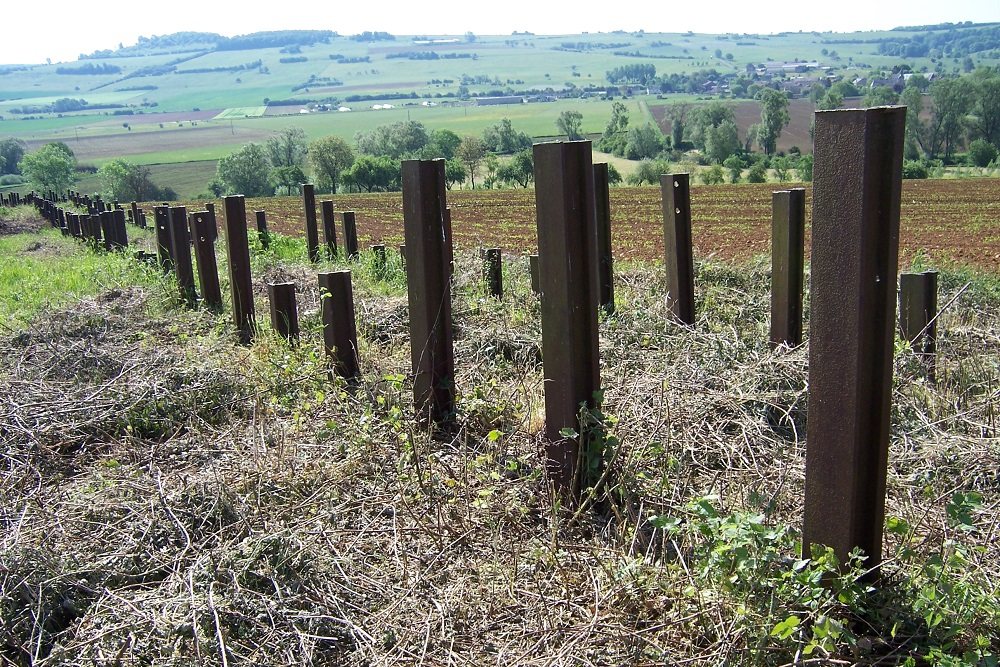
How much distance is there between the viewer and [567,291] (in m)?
3.35

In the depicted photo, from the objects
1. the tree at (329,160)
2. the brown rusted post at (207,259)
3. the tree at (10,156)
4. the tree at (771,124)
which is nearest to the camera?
the brown rusted post at (207,259)

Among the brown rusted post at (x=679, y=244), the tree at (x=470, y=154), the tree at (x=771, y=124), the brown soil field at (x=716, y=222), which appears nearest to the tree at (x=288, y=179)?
the tree at (x=470, y=154)

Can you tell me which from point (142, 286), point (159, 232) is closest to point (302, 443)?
point (142, 286)

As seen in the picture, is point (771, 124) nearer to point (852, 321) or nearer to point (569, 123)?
point (569, 123)

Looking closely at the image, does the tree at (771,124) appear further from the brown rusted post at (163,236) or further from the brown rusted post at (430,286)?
the brown rusted post at (430,286)

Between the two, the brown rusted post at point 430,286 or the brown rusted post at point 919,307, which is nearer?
the brown rusted post at point 430,286

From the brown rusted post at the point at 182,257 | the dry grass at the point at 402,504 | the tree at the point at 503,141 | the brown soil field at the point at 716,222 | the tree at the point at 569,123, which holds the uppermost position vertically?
the tree at the point at 569,123

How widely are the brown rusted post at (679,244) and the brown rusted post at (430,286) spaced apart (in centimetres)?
204

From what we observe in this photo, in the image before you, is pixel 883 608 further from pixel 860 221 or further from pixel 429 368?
pixel 429 368

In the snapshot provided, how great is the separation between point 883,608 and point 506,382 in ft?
8.61

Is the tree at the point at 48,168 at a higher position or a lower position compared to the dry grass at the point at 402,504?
higher

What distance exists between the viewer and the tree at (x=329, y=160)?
216 feet

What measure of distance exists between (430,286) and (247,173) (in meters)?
74.6

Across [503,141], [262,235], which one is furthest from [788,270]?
[503,141]
